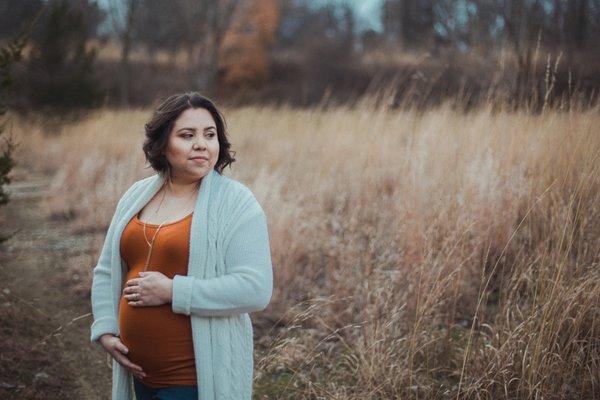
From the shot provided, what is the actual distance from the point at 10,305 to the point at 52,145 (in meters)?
6.18

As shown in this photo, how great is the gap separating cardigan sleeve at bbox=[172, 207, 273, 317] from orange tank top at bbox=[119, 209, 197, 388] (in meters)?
0.08

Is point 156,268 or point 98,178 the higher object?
point 156,268

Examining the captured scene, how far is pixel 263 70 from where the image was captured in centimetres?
2355

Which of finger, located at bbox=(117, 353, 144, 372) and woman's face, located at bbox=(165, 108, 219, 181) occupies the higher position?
woman's face, located at bbox=(165, 108, 219, 181)

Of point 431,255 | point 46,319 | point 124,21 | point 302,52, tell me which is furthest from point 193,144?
point 302,52

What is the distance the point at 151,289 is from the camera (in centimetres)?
168

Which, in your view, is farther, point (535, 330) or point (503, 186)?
point (503, 186)

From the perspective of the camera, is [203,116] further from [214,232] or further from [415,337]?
[415,337]

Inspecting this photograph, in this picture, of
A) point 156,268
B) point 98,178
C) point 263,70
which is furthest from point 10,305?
point 263,70

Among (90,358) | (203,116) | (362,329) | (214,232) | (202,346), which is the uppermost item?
(203,116)

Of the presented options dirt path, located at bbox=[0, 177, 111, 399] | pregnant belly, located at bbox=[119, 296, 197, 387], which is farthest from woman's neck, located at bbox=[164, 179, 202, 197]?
dirt path, located at bbox=[0, 177, 111, 399]

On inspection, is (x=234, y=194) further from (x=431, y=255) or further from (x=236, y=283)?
(x=431, y=255)

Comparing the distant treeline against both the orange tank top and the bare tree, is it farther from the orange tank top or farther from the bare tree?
the orange tank top

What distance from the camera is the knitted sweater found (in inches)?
65.0
